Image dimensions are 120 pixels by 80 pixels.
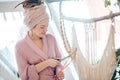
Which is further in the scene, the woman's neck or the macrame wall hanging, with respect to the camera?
the macrame wall hanging

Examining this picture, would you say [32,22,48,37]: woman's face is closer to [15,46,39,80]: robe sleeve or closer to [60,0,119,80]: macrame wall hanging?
[15,46,39,80]: robe sleeve

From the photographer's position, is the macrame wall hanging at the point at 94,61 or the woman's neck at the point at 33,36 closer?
the woman's neck at the point at 33,36

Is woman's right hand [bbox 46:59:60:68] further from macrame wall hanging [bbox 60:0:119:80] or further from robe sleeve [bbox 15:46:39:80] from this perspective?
macrame wall hanging [bbox 60:0:119:80]

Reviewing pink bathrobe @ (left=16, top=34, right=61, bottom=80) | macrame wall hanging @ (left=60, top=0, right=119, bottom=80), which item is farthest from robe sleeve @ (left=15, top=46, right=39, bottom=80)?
macrame wall hanging @ (left=60, top=0, right=119, bottom=80)

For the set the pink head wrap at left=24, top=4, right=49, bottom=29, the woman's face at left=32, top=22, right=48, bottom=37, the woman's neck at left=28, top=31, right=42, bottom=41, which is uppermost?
the pink head wrap at left=24, top=4, right=49, bottom=29

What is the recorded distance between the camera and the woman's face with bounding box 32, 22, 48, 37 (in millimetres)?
1205

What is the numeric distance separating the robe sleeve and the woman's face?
0.13 m

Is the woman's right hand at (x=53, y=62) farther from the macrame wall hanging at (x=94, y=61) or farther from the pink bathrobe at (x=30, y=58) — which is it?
the macrame wall hanging at (x=94, y=61)

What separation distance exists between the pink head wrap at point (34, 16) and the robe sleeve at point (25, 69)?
161 millimetres

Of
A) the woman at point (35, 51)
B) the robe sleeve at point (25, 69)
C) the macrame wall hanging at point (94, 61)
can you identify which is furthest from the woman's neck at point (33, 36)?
the macrame wall hanging at point (94, 61)

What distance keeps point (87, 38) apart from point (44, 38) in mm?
412

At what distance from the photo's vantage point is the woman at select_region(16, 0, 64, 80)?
119 centimetres

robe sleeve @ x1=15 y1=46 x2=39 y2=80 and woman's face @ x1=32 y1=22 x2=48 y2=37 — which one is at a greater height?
woman's face @ x1=32 y1=22 x2=48 y2=37

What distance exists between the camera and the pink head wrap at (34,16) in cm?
117
